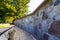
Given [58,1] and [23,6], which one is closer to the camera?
[58,1]

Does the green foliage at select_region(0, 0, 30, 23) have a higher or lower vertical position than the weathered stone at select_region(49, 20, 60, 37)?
higher

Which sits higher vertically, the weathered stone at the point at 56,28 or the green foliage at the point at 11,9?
the green foliage at the point at 11,9

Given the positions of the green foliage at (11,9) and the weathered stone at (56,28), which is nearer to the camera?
the weathered stone at (56,28)

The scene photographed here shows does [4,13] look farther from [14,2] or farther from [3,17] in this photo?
[14,2]

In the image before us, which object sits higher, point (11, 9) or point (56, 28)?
point (11, 9)

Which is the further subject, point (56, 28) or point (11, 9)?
point (11, 9)

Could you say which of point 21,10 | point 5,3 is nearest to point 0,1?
point 5,3

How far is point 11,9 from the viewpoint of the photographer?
19609mm

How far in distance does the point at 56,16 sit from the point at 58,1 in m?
0.23

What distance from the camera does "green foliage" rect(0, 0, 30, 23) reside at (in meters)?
19.5

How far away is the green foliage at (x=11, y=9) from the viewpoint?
64.0 feet

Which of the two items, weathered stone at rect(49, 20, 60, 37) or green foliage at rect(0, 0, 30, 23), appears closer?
weathered stone at rect(49, 20, 60, 37)

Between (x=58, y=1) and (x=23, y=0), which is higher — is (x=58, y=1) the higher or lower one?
the lower one

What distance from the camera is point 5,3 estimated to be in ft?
63.9
